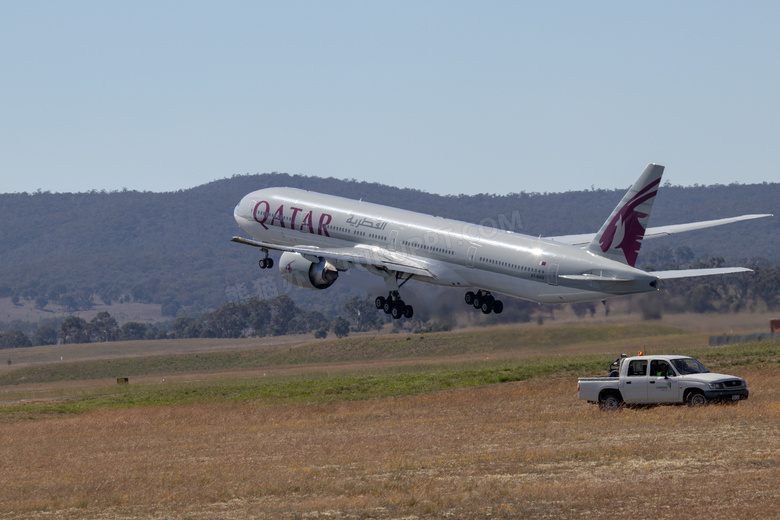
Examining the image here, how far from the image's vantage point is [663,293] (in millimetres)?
63250

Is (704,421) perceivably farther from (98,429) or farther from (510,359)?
(510,359)

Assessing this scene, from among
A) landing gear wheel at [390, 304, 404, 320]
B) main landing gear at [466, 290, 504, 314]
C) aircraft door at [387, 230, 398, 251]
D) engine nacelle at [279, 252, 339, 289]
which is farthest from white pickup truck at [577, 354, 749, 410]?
engine nacelle at [279, 252, 339, 289]

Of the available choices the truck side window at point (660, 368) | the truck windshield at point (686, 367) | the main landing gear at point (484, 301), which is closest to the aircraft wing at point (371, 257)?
the main landing gear at point (484, 301)

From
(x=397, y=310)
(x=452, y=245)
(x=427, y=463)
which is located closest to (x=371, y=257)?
(x=397, y=310)

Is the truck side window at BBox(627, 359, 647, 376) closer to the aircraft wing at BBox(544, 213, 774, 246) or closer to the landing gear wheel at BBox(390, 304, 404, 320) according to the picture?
the aircraft wing at BBox(544, 213, 774, 246)

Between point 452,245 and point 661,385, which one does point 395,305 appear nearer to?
point 452,245

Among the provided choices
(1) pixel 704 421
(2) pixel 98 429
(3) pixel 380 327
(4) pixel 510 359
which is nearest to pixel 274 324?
(3) pixel 380 327

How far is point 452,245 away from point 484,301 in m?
7.59

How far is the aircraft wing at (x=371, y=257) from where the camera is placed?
5984 cm

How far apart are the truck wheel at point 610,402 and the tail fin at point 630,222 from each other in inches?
386

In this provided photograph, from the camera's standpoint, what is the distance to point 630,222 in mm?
48844

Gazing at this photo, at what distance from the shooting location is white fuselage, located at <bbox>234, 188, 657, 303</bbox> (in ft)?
165

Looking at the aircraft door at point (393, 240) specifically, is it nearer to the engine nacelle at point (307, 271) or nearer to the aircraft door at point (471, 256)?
the engine nacelle at point (307, 271)

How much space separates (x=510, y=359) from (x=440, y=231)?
2219cm
